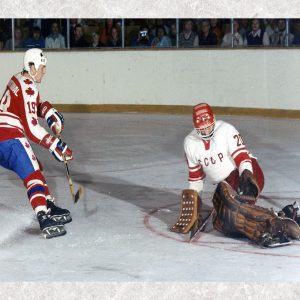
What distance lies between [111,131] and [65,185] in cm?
459

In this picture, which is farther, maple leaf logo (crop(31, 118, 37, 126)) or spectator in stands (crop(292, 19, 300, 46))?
spectator in stands (crop(292, 19, 300, 46))

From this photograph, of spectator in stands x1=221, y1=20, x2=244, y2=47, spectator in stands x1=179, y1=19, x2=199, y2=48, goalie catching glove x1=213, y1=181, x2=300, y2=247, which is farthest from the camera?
spectator in stands x1=179, y1=19, x2=199, y2=48

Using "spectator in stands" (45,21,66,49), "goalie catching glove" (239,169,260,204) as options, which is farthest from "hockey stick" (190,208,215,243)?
"spectator in stands" (45,21,66,49)

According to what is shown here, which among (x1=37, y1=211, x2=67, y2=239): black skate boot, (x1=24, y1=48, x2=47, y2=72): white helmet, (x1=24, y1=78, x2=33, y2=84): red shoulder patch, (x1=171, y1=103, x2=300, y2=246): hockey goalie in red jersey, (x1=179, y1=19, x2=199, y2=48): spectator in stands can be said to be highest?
(x1=24, y1=48, x2=47, y2=72): white helmet

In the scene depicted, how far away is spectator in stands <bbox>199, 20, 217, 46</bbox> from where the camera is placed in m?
17.0

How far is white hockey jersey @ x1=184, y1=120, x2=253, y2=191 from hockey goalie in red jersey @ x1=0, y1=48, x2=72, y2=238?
102cm

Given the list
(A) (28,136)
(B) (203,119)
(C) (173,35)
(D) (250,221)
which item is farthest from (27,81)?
(C) (173,35)

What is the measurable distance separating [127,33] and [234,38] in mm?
1948

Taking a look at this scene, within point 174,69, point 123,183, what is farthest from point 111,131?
point 123,183

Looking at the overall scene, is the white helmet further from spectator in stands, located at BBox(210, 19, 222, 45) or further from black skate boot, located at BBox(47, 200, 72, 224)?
spectator in stands, located at BBox(210, 19, 222, 45)

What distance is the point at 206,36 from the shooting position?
674 inches

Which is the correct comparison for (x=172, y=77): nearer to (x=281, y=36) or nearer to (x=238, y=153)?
(x=281, y=36)

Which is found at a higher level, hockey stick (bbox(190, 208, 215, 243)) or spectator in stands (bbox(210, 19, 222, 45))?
spectator in stands (bbox(210, 19, 222, 45))

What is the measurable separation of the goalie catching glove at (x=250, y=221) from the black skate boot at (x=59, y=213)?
138 centimetres
